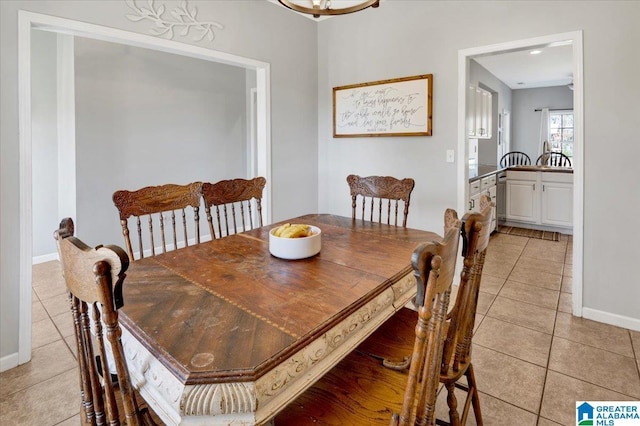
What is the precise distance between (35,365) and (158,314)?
172 cm

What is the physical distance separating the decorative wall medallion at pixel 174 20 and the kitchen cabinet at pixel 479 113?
3.45 m

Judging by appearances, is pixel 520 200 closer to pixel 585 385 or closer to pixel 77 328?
pixel 585 385

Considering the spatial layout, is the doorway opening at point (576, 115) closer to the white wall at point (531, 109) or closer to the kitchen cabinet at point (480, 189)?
the kitchen cabinet at point (480, 189)

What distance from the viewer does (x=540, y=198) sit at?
5012 mm

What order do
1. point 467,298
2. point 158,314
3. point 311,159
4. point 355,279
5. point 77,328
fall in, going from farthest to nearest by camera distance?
point 311,159 < point 355,279 < point 467,298 < point 158,314 < point 77,328

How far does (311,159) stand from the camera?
4031 mm

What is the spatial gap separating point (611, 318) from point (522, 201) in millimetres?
2934

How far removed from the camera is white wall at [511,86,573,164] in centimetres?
853

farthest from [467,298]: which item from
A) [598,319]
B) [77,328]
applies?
[598,319]

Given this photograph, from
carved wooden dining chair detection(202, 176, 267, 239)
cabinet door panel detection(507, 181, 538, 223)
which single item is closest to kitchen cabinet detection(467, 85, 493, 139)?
cabinet door panel detection(507, 181, 538, 223)

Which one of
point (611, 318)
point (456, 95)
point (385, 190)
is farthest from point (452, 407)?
point (456, 95)

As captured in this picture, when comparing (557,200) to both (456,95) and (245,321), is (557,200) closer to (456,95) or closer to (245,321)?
(456,95)

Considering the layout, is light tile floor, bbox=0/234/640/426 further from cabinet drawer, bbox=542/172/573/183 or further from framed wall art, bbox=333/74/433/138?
cabinet drawer, bbox=542/172/573/183

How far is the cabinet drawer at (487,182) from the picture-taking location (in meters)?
4.50
